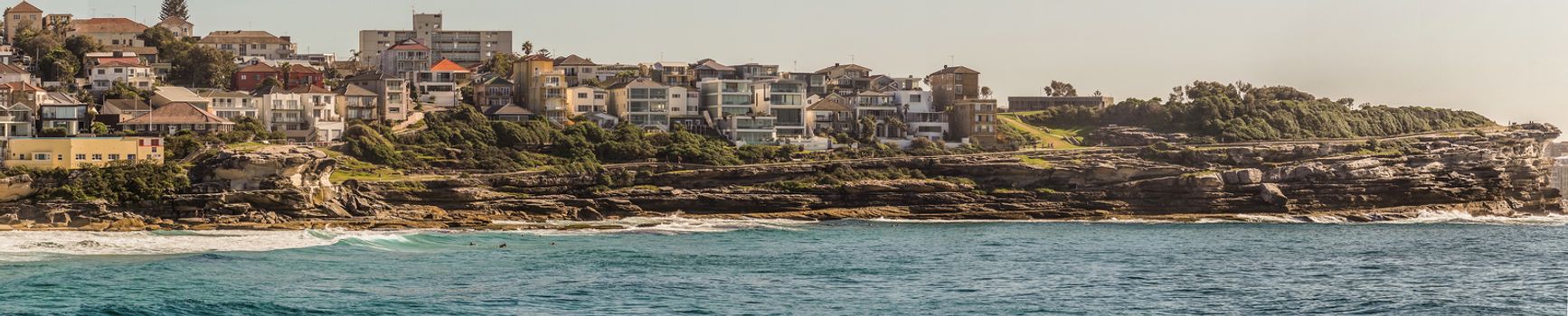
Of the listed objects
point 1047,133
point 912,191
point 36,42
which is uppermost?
point 36,42

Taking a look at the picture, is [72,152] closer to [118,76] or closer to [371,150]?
[371,150]

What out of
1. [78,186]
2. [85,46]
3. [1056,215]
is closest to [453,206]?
[78,186]

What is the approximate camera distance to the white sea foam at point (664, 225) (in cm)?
6700

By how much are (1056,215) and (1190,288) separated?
33051 mm

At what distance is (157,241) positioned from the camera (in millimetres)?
57781

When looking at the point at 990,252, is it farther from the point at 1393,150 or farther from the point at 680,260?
the point at 1393,150

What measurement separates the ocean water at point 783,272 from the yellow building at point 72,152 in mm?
11085

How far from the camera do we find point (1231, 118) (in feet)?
336

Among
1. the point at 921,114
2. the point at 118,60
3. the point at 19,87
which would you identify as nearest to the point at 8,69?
the point at 118,60

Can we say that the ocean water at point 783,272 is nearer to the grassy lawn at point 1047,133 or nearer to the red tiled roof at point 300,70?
the grassy lawn at point 1047,133

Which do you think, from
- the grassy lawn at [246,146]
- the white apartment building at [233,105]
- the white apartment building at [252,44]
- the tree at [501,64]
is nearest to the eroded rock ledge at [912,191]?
the grassy lawn at [246,146]

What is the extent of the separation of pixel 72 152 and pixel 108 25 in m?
44.1

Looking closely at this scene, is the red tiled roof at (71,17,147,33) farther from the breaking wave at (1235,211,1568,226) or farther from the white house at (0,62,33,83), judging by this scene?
the breaking wave at (1235,211,1568,226)

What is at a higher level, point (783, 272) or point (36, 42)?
point (36, 42)
